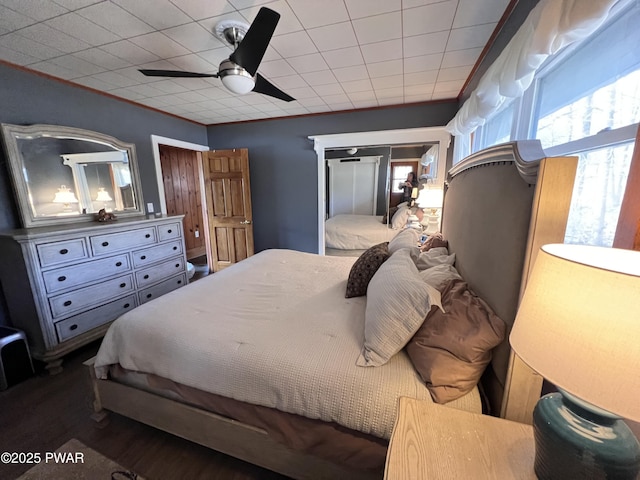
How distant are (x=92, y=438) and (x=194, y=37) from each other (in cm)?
268

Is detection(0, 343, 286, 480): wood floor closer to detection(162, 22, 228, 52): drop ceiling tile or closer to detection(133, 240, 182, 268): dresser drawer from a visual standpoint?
detection(133, 240, 182, 268): dresser drawer

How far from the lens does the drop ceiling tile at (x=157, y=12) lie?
1.48 m

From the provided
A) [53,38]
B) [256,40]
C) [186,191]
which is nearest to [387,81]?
[256,40]

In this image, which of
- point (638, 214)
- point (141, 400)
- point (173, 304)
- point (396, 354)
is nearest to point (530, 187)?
point (638, 214)

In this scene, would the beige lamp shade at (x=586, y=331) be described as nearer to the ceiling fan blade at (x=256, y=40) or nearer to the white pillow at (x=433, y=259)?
the white pillow at (x=433, y=259)

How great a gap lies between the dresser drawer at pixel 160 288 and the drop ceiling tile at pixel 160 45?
226cm

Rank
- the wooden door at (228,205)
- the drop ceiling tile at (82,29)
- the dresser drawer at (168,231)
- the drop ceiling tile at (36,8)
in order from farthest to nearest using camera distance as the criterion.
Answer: the wooden door at (228,205)
the dresser drawer at (168,231)
the drop ceiling tile at (82,29)
the drop ceiling tile at (36,8)

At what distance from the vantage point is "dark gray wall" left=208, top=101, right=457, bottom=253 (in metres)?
3.71

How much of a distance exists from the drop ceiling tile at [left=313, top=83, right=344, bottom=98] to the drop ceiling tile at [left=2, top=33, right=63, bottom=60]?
218cm

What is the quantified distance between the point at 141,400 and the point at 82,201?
2.33 metres

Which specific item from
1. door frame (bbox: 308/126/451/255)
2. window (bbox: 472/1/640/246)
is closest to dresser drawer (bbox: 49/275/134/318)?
door frame (bbox: 308/126/451/255)

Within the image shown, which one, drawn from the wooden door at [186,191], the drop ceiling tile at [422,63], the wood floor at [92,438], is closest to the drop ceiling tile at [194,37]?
the drop ceiling tile at [422,63]

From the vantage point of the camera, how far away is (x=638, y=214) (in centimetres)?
67

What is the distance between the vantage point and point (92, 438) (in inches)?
58.0
